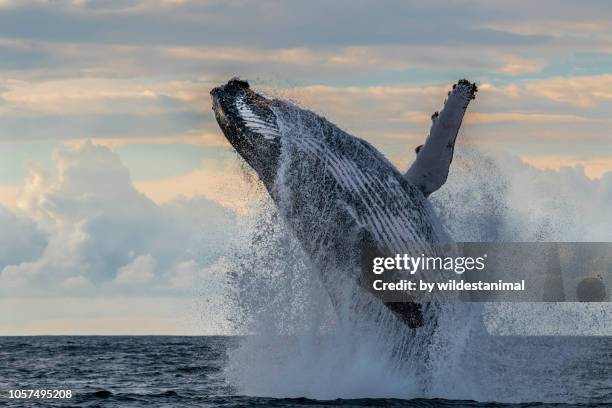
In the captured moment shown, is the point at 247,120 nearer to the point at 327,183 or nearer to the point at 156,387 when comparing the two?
the point at 327,183

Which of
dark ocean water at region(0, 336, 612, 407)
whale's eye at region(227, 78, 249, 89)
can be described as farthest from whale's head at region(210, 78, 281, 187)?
dark ocean water at region(0, 336, 612, 407)

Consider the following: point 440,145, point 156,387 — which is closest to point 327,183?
point 440,145

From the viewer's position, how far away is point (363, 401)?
645 inches

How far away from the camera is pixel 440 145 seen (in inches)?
583

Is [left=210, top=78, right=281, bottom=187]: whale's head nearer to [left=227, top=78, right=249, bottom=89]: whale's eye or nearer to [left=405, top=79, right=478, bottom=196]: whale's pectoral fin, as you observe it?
[left=227, top=78, right=249, bottom=89]: whale's eye

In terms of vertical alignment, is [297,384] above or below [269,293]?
below

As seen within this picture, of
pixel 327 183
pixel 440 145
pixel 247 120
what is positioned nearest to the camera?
pixel 247 120

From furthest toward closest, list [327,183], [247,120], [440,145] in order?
[440,145] < [327,183] < [247,120]

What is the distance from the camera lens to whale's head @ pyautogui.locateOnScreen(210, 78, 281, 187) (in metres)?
13.4

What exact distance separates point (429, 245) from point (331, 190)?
5.67 ft

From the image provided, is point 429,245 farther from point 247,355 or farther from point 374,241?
point 247,355

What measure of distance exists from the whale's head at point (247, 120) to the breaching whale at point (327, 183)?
0.5 inches

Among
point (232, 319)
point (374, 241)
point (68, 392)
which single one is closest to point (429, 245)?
point (374, 241)

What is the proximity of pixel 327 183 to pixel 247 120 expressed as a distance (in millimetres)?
1312
